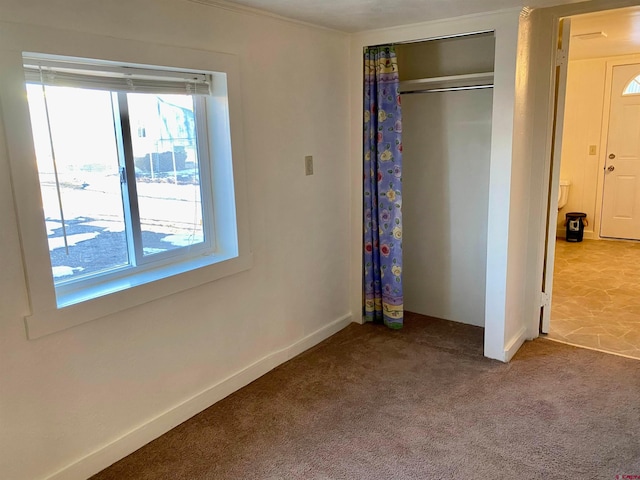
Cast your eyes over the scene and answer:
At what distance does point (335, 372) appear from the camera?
302 centimetres

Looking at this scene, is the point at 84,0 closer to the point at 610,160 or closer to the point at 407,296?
the point at 407,296

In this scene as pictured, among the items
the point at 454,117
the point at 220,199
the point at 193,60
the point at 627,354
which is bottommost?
the point at 627,354

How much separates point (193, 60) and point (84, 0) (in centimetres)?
53

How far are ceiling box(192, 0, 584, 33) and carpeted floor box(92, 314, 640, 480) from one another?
2059 millimetres

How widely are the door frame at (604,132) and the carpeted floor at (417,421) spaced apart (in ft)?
11.7

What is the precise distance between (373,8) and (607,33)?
290cm

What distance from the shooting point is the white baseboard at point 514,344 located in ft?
10.2

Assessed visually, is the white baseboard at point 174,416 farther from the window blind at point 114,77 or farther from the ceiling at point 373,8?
the ceiling at point 373,8

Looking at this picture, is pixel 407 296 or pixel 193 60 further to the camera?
pixel 407 296

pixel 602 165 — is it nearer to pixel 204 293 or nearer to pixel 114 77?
pixel 204 293

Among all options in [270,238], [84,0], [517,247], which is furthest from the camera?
[517,247]

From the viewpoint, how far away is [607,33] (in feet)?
14.3

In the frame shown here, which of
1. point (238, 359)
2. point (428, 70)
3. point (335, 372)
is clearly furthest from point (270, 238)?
point (428, 70)

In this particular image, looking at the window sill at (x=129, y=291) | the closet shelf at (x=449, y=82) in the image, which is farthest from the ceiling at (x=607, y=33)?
the window sill at (x=129, y=291)
